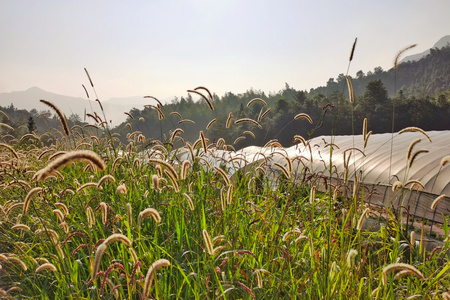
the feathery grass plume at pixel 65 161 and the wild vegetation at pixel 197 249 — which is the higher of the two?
the feathery grass plume at pixel 65 161

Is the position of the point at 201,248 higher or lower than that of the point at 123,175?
lower

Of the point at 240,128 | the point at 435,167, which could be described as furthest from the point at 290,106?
the point at 435,167

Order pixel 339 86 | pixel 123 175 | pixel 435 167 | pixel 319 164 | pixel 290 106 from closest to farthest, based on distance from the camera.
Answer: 1. pixel 123 175
2. pixel 435 167
3. pixel 319 164
4. pixel 290 106
5. pixel 339 86

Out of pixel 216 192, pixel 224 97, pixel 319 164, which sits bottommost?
pixel 319 164

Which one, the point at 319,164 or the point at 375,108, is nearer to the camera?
the point at 319,164

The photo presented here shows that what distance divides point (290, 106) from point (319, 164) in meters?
38.9

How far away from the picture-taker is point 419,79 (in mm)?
97500

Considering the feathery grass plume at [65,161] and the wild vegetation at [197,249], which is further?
the wild vegetation at [197,249]

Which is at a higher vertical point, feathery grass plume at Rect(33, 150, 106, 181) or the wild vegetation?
feathery grass plume at Rect(33, 150, 106, 181)

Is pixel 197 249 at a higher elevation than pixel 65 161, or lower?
lower

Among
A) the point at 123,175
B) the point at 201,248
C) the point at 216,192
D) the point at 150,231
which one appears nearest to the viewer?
the point at 201,248

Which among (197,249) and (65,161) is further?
(197,249)

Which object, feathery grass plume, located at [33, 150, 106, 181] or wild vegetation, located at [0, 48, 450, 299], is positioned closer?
feathery grass plume, located at [33, 150, 106, 181]

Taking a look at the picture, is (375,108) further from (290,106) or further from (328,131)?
(290,106)
